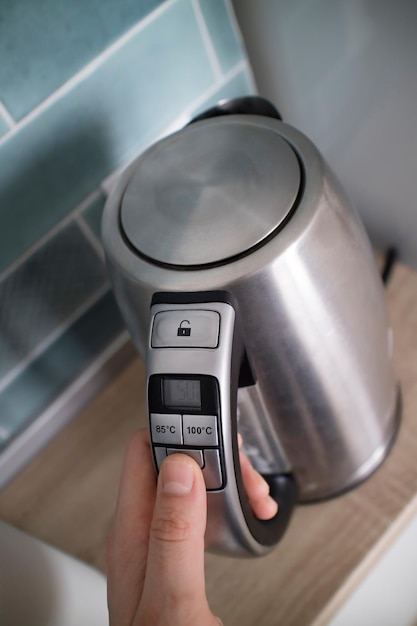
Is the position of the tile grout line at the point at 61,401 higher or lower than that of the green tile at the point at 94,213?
lower

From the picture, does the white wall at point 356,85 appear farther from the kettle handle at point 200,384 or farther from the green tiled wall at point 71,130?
the kettle handle at point 200,384

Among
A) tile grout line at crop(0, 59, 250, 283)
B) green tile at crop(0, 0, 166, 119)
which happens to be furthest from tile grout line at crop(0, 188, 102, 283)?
green tile at crop(0, 0, 166, 119)

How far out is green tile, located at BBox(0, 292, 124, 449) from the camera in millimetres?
543

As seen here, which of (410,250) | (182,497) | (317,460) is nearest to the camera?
(182,497)

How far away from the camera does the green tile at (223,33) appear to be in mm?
498

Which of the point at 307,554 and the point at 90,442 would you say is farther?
the point at 90,442

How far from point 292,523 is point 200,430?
0.25 metres

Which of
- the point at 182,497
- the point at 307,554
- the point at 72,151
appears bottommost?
the point at 307,554

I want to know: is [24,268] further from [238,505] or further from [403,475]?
[403,475]

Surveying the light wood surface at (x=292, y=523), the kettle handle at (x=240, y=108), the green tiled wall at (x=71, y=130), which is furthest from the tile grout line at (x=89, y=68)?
the light wood surface at (x=292, y=523)

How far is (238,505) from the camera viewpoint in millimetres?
310

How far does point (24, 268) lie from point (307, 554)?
0.37m

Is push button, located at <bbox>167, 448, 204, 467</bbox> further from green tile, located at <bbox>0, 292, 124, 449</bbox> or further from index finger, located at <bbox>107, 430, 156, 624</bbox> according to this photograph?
green tile, located at <bbox>0, 292, 124, 449</bbox>

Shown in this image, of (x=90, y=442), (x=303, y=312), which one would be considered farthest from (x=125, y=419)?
(x=303, y=312)
